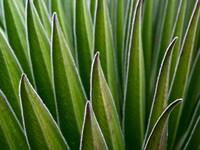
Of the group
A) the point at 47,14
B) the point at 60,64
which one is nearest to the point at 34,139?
the point at 60,64

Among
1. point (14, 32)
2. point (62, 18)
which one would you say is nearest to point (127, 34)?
point (62, 18)

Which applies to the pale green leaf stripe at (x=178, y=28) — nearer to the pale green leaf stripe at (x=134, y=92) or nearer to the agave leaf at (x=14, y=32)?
the pale green leaf stripe at (x=134, y=92)

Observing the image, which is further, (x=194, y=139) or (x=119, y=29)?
(x=119, y=29)

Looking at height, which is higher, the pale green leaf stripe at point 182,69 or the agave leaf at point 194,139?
the pale green leaf stripe at point 182,69

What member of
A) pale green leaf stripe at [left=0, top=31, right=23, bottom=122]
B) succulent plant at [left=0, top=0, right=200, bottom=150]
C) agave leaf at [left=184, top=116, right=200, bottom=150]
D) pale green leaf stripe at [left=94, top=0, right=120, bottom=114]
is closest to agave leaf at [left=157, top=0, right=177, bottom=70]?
succulent plant at [left=0, top=0, right=200, bottom=150]

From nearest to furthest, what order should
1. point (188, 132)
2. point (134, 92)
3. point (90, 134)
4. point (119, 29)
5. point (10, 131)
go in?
1. point (90, 134)
2. point (10, 131)
3. point (134, 92)
4. point (188, 132)
5. point (119, 29)

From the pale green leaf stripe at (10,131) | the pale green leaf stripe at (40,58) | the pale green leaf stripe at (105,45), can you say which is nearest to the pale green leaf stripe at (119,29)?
the pale green leaf stripe at (105,45)

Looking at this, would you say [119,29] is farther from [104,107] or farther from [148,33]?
[104,107]
